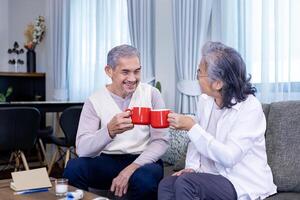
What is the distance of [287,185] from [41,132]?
293 centimetres

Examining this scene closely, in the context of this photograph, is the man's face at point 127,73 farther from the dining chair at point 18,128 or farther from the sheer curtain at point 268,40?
the dining chair at point 18,128

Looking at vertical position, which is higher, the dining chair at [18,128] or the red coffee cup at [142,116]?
the red coffee cup at [142,116]

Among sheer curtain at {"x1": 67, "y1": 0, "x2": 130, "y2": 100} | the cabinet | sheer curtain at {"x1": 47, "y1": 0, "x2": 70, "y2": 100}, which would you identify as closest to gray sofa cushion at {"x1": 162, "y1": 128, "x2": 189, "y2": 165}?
sheer curtain at {"x1": 67, "y1": 0, "x2": 130, "y2": 100}

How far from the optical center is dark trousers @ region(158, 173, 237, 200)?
1.50 meters

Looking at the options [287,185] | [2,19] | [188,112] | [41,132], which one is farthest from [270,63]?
[2,19]

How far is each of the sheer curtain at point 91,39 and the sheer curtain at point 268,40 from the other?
1.61m

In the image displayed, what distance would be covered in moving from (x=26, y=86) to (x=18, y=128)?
2504 millimetres

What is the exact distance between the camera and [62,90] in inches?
203

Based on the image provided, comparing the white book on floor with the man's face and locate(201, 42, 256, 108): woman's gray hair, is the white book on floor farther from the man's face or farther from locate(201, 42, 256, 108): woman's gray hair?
locate(201, 42, 256, 108): woman's gray hair

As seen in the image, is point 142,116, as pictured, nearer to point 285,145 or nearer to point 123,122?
point 123,122

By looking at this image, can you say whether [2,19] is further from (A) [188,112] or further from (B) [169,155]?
(B) [169,155]

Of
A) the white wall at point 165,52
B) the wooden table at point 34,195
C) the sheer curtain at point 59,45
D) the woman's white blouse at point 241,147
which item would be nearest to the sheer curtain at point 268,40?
the white wall at point 165,52

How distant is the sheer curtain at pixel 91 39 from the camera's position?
14.3 ft

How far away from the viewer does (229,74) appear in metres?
1.62
